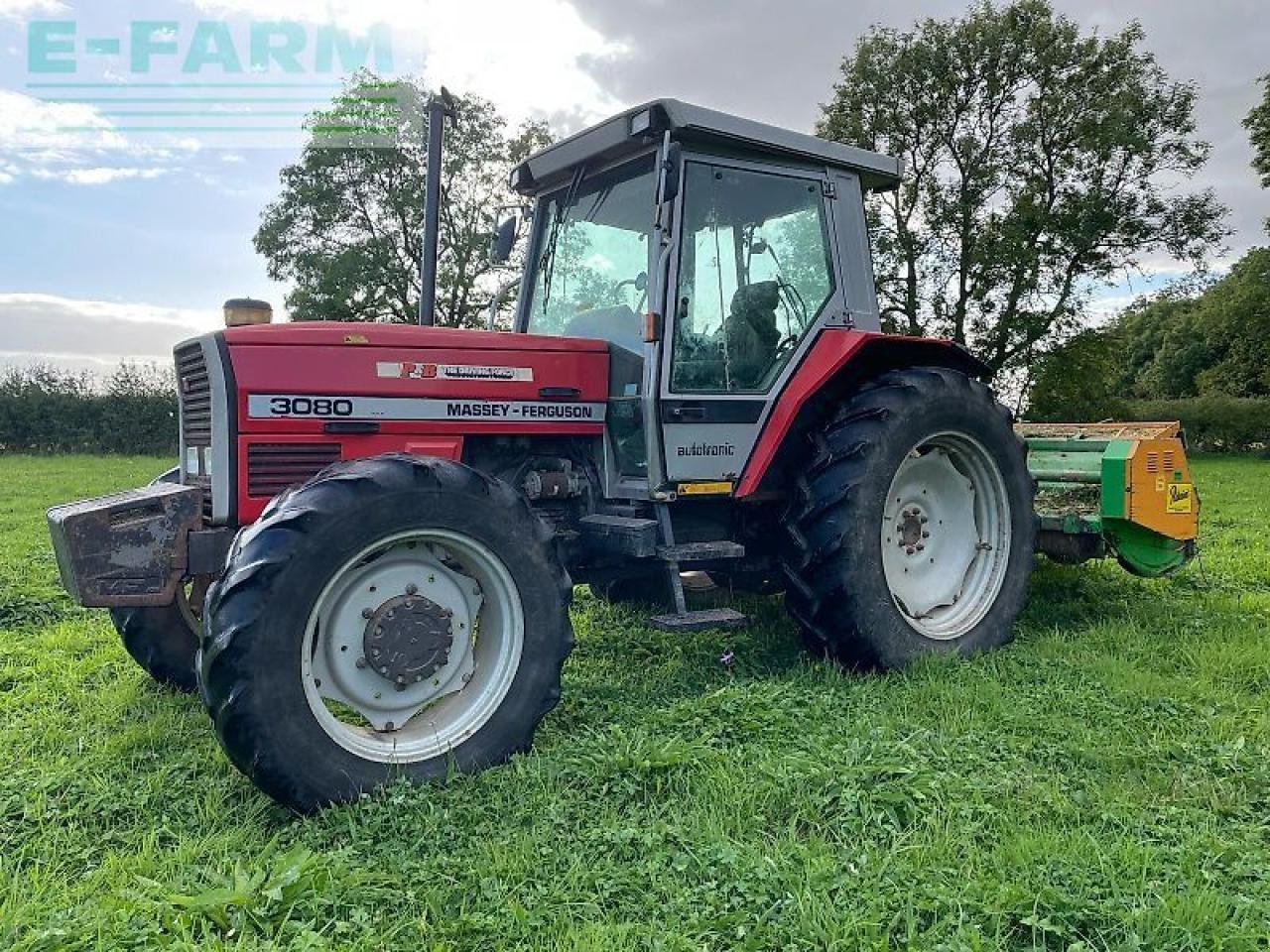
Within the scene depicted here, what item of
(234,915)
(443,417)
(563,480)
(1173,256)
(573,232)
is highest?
(1173,256)

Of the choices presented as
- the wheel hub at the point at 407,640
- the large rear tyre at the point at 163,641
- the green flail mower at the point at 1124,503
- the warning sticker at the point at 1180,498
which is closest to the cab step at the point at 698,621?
the wheel hub at the point at 407,640

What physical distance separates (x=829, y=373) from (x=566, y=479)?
1.29 metres

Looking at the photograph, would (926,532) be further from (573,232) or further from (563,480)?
(573,232)

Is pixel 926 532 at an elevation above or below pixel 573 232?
below

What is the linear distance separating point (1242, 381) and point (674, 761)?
128 ft

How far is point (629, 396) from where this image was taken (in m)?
4.25

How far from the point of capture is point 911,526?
185 inches

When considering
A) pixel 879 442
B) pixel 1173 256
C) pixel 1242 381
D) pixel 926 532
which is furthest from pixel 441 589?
pixel 1242 381

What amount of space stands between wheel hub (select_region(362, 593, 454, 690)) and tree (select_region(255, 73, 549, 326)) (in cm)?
2133

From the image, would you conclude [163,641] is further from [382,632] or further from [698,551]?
[698,551]

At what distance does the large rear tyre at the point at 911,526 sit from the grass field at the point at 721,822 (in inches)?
9.8

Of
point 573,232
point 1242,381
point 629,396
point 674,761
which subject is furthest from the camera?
point 1242,381

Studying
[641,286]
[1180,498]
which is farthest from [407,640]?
[1180,498]

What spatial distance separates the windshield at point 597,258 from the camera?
4.33m
